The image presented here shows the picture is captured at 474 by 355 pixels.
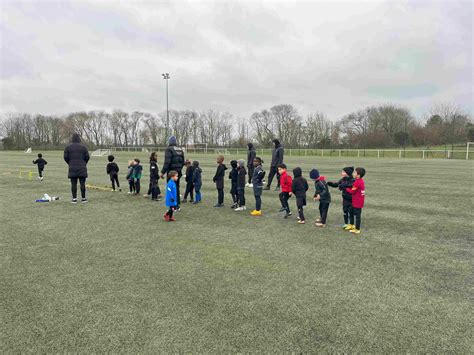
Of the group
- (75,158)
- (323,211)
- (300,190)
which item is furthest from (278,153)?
(75,158)

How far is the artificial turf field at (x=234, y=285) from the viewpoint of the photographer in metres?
2.99

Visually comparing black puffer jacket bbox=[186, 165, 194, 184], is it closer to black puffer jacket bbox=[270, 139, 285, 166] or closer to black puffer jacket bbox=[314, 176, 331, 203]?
black puffer jacket bbox=[270, 139, 285, 166]

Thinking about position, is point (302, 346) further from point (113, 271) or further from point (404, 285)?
point (113, 271)

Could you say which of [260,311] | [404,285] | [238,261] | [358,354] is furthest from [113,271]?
[404,285]

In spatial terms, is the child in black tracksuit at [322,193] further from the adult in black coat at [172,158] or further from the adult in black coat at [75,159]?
the adult in black coat at [75,159]

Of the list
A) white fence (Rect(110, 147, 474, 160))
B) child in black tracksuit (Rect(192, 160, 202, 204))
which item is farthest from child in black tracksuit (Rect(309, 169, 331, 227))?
white fence (Rect(110, 147, 474, 160))

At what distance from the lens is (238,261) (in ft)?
16.3

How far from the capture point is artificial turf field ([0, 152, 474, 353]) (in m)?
2.99

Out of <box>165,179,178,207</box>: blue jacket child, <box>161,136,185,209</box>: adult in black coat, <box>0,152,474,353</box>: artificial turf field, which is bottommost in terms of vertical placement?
<box>0,152,474,353</box>: artificial turf field

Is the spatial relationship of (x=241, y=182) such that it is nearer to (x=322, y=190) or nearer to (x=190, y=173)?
(x=190, y=173)

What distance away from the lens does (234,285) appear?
4.11 meters

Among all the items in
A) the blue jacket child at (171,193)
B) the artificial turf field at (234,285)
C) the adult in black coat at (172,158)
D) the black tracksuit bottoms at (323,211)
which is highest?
the adult in black coat at (172,158)

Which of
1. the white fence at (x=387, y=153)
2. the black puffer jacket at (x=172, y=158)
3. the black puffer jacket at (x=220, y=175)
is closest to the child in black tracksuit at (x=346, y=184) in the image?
the black puffer jacket at (x=220, y=175)

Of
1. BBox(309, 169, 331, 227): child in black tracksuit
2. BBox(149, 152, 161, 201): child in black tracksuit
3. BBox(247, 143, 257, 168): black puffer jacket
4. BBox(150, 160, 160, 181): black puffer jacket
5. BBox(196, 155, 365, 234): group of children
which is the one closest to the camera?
BBox(196, 155, 365, 234): group of children
